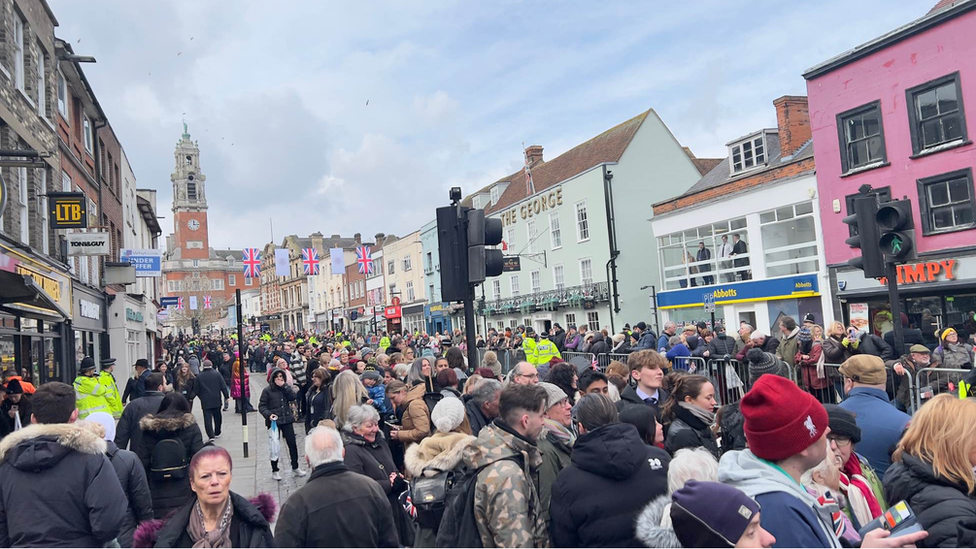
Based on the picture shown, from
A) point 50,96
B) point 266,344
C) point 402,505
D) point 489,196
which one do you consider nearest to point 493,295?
point 489,196

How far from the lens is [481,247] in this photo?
6895 mm

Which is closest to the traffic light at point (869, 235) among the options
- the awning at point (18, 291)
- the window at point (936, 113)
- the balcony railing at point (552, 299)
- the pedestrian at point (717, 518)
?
the pedestrian at point (717, 518)

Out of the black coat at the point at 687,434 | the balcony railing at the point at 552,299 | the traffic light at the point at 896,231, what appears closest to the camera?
the black coat at the point at 687,434

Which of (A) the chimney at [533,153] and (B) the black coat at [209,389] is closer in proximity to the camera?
(B) the black coat at [209,389]

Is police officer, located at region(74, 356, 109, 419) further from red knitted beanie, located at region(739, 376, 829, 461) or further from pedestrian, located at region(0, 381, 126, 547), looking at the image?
red knitted beanie, located at region(739, 376, 829, 461)

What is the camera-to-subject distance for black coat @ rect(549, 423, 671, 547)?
3404 millimetres

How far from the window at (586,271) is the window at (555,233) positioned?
76.5 inches

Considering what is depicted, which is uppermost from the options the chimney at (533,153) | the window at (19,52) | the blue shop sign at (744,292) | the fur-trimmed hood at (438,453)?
the chimney at (533,153)

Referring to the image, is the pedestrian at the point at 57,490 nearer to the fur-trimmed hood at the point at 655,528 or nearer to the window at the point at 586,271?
the fur-trimmed hood at the point at 655,528

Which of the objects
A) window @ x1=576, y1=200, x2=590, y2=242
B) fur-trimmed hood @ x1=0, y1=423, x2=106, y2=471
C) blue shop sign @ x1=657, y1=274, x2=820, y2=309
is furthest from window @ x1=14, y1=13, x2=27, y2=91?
window @ x1=576, y1=200, x2=590, y2=242

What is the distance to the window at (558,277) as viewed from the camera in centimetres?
3394

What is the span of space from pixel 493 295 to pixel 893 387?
108 feet

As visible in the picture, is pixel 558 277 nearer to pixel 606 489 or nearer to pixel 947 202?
pixel 947 202

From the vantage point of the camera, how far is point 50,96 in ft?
51.6
